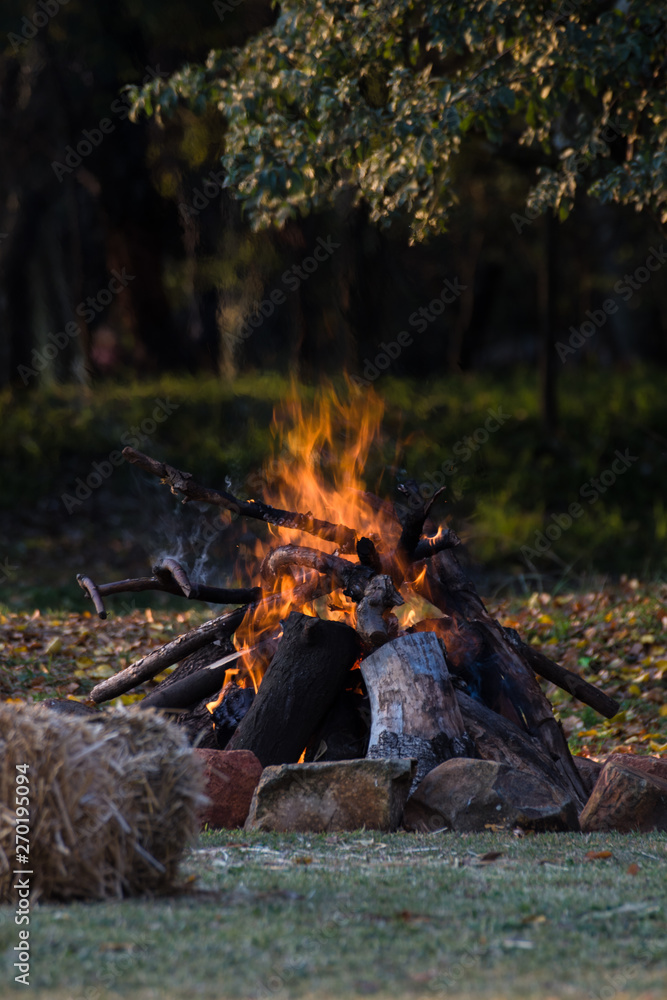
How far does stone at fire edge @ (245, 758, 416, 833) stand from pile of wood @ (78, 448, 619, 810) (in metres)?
0.54

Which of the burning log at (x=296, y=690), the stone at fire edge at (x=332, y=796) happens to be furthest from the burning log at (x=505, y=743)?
the stone at fire edge at (x=332, y=796)

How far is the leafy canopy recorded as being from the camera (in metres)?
8.51

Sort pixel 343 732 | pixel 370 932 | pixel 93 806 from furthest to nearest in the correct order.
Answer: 1. pixel 343 732
2. pixel 93 806
3. pixel 370 932

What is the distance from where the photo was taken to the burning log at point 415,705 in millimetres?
5652

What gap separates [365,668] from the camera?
6.04m

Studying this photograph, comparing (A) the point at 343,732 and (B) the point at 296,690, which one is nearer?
(B) the point at 296,690

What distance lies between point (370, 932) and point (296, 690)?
2667mm

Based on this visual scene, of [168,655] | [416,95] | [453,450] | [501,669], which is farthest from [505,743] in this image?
[453,450]

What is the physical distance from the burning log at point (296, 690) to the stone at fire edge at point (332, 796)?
66cm

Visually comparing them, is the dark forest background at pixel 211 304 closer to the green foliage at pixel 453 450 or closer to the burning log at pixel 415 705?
the green foliage at pixel 453 450

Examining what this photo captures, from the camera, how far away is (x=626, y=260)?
21.7 metres

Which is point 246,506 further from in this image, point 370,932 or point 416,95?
point 416,95

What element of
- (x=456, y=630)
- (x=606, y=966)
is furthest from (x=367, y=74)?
(x=606, y=966)

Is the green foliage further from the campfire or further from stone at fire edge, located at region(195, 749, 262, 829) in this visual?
stone at fire edge, located at region(195, 749, 262, 829)
